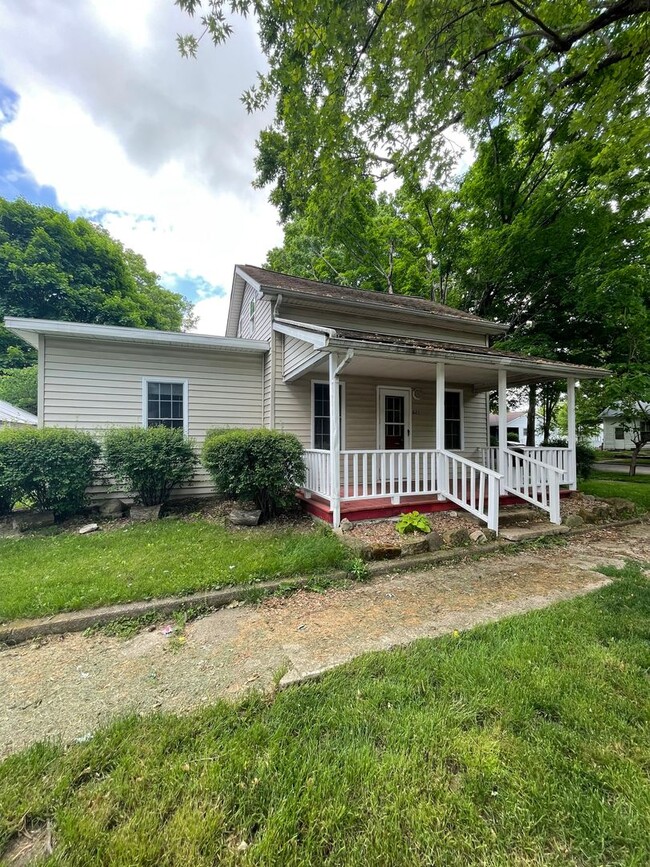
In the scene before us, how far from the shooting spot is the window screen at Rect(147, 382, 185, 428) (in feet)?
25.9

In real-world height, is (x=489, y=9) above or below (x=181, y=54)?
above

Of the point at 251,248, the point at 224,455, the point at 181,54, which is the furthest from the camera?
the point at 251,248

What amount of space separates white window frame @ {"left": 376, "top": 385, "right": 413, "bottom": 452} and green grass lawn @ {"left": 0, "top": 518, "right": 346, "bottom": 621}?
390 cm

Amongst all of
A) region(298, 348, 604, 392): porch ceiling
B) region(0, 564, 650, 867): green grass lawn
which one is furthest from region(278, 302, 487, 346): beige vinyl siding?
region(0, 564, 650, 867): green grass lawn

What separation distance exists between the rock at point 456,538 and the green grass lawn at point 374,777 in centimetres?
272

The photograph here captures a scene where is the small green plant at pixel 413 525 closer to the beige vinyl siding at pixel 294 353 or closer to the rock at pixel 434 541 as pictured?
the rock at pixel 434 541

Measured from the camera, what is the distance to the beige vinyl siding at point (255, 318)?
28.2 ft

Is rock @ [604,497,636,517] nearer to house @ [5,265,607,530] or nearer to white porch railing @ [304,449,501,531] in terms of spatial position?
house @ [5,265,607,530]

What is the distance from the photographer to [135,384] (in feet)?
25.3

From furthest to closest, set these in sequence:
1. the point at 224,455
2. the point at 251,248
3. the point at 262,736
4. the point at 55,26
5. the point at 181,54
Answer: the point at 251,248 < the point at 224,455 < the point at 55,26 < the point at 181,54 < the point at 262,736

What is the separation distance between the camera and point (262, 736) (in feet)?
6.46

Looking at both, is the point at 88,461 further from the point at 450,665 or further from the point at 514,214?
the point at 514,214

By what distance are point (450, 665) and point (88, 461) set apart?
6.69 m

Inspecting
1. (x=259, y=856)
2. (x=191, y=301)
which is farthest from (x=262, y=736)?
(x=191, y=301)
